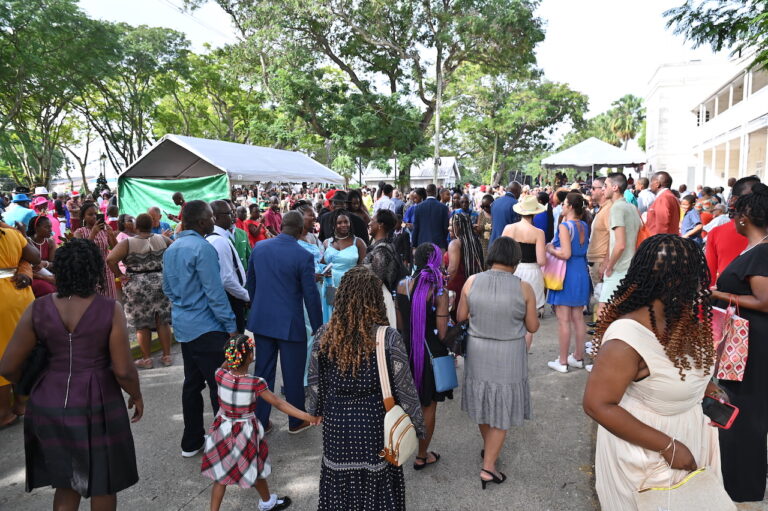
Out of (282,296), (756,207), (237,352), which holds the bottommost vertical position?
(237,352)

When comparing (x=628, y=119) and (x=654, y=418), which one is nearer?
(x=654, y=418)

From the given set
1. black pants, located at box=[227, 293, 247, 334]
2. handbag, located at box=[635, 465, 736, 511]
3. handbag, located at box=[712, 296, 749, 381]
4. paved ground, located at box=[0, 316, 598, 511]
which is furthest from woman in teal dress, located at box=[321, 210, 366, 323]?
handbag, located at box=[635, 465, 736, 511]

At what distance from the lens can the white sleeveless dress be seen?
5.58ft

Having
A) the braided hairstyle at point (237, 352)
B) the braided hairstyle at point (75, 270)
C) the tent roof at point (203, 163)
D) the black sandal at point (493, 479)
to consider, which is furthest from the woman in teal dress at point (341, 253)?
the tent roof at point (203, 163)

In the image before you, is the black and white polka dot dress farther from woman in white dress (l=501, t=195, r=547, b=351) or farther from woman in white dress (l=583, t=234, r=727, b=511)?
woman in white dress (l=501, t=195, r=547, b=351)

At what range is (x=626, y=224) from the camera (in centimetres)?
492

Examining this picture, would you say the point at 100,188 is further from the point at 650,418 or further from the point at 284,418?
the point at 650,418

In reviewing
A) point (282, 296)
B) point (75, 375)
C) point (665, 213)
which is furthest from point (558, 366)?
point (75, 375)

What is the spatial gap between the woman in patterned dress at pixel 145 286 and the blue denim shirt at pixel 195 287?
6.41ft

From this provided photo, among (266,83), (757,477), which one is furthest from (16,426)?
(266,83)

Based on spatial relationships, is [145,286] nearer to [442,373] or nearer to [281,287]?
[281,287]

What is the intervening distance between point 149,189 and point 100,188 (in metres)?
17.2

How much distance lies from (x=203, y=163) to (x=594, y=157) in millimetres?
9680

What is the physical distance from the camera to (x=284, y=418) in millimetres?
4453
